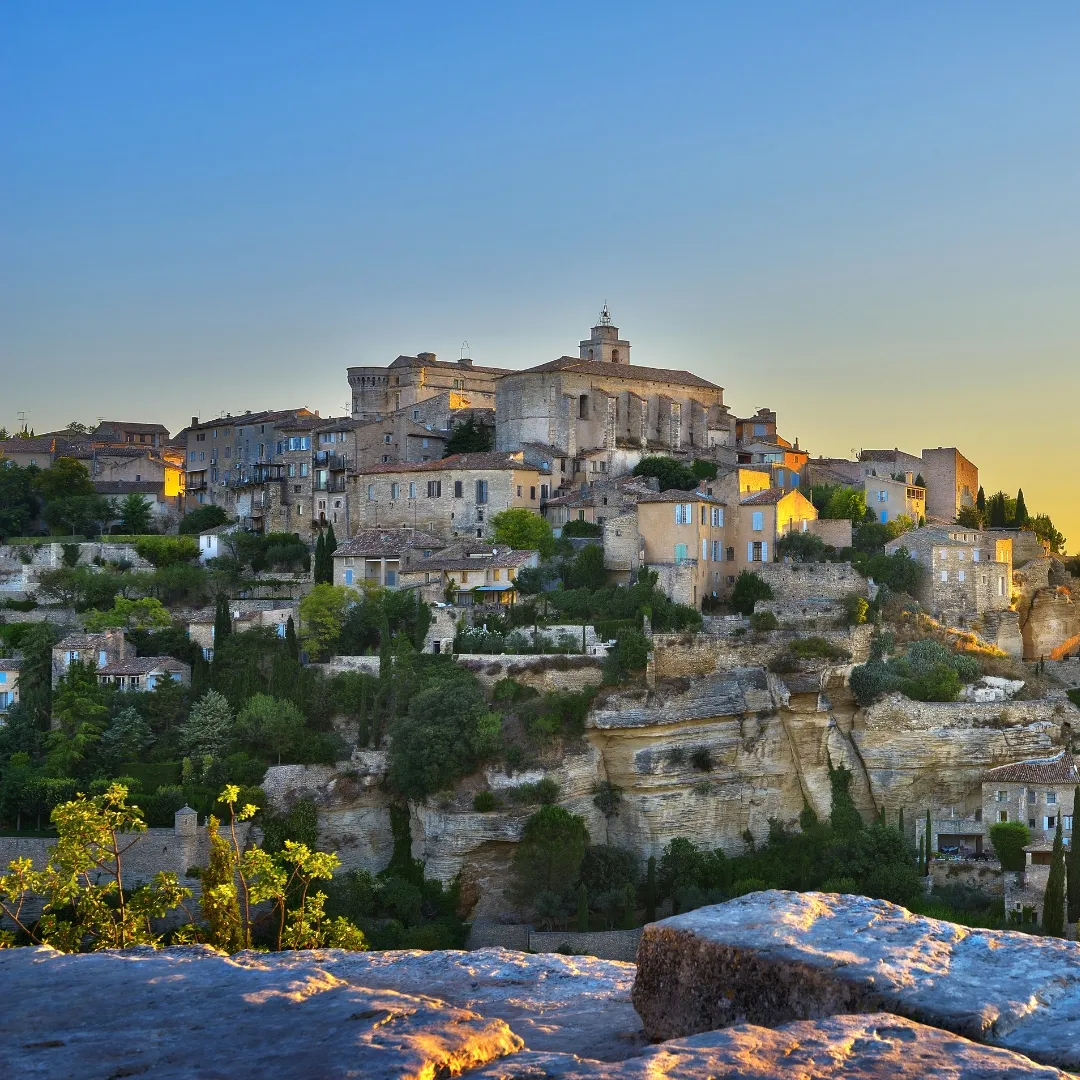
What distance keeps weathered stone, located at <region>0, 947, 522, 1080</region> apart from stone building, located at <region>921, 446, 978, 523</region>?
56.1 meters

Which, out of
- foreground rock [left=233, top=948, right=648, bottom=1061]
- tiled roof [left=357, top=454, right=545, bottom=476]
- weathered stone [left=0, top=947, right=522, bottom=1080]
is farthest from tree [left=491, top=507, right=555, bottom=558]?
weathered stone [left=0, top=947, right=522, bottom=1080]

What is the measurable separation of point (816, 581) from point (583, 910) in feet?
46.8

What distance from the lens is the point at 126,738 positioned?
1809 inches

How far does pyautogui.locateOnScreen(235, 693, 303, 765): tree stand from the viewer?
4572cm

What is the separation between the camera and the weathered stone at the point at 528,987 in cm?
975

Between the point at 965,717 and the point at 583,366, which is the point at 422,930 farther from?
the point at 583,366

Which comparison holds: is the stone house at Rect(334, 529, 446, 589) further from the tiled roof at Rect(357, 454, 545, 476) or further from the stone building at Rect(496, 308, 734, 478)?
the stone building at Rect(496, 308, 734, 478)

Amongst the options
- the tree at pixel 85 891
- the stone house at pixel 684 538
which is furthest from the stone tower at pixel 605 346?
the tree at pixel 85 891

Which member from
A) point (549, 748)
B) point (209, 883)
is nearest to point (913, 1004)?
point (209, 883)

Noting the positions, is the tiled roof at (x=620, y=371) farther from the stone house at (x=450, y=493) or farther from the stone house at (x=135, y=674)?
the stone house at (x=135, y=674)

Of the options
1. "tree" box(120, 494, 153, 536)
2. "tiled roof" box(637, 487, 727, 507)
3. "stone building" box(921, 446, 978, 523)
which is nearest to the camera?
"tiled roof" box(637, 487, 727, 507)

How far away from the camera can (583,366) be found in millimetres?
64625

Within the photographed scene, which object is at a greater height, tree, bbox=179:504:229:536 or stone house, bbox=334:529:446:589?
tree, bbox=179:504:229:536

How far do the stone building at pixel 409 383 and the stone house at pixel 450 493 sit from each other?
45.8ft
